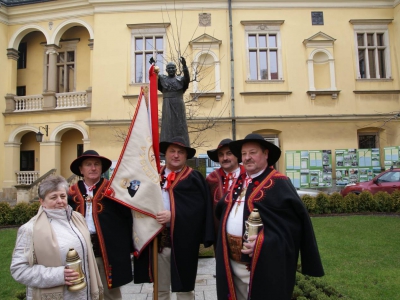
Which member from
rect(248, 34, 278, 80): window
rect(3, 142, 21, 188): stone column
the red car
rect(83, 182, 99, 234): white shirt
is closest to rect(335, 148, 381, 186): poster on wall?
the red car

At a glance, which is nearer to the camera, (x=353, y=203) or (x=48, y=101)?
(x=353, y=203)

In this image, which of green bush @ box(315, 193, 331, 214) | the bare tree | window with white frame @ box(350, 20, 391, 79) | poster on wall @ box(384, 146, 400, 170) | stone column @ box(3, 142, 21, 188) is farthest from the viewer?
stone column @ box(3, 142, 21, 188)

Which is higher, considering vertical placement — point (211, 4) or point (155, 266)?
point (211, 4)

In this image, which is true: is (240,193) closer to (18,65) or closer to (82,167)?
(82,167)

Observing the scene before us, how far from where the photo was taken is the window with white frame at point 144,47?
50.9ft

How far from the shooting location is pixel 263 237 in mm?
2482

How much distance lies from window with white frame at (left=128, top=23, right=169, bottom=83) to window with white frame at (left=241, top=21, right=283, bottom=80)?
4.36 metres

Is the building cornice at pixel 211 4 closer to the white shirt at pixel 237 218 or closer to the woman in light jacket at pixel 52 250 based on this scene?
the white shirt at pixel 237 218

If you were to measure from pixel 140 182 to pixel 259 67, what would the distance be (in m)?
13.7

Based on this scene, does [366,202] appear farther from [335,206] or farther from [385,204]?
[335,206]

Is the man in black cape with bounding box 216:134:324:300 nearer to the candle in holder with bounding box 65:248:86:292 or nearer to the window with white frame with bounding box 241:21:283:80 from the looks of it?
the candle in holder with bounding box 65:248:86:292

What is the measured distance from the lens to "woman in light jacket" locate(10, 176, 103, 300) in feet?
7.56

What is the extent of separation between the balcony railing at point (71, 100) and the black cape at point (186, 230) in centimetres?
1462

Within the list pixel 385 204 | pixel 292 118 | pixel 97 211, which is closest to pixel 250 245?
pixel 97 211
